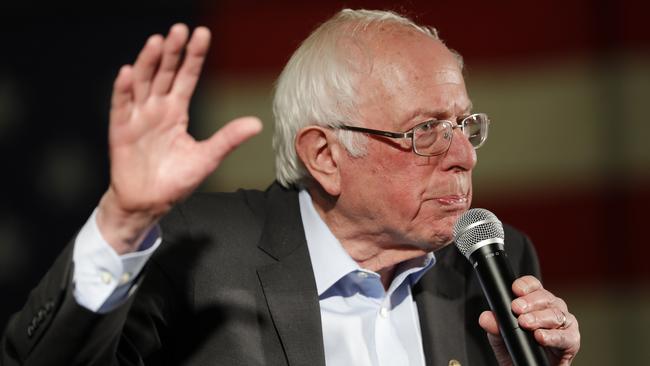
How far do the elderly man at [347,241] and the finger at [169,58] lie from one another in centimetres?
22

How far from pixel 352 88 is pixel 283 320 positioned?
0.54m

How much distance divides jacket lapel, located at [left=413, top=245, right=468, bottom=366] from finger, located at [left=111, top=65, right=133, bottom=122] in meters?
0.89

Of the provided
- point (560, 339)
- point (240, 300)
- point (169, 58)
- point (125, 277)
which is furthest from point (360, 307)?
point (169, 58)

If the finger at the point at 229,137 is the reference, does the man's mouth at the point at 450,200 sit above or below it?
below

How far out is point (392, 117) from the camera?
1.88 m

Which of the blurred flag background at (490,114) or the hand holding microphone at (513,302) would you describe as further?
the blurred flag background at (490,114)

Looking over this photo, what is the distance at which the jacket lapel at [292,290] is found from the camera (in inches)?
68.9

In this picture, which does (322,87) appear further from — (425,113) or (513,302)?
(513,302)

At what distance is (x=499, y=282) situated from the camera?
1.44 metres

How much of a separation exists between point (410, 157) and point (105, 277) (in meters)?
0.77

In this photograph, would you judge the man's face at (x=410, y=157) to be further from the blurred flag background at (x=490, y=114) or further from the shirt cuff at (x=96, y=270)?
the blurred flag background at (x=490, y=114)

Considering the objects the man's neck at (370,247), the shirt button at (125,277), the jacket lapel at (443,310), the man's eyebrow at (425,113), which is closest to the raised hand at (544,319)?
the jacket lapel at (443,310)

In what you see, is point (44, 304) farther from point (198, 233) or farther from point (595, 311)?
point (595, 311)

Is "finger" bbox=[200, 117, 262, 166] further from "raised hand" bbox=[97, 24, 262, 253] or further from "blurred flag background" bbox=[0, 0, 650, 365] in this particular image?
"blurred flag background" bbox=[0, 0, 650, 365]
